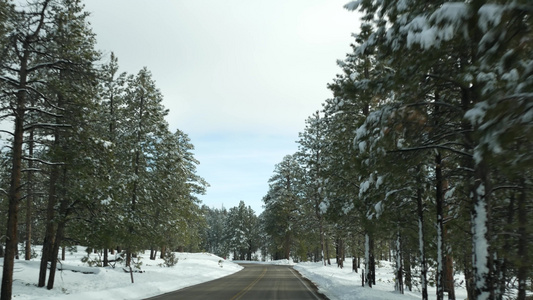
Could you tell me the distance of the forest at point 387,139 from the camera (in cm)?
542

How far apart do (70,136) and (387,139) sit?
11654mm

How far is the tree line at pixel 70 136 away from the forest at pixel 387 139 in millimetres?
79

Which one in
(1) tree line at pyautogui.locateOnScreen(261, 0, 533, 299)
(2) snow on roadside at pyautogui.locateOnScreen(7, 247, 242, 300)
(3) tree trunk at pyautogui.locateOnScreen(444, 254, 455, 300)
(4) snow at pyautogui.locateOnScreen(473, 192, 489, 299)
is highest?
(1) tree line at pyautogui.locateOnScreen(261, 0, 533, 299)

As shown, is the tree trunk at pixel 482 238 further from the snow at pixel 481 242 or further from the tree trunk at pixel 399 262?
the tree trunk at pixel 399 262

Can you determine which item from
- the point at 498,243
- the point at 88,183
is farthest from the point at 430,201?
the point at 88,183

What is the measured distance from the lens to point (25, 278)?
736 inches

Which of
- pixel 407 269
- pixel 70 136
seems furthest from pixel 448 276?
pixel 70 136

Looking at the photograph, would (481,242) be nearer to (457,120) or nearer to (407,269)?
(457,120)

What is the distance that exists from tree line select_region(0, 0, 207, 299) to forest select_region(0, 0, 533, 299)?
0.08 meters

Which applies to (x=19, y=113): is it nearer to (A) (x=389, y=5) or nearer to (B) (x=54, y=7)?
(B) (x=54, y=7)

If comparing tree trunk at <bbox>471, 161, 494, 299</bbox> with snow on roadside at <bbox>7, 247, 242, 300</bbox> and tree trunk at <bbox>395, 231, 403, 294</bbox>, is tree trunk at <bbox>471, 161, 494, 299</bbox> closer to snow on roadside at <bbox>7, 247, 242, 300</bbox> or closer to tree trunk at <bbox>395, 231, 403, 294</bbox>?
tree trunk at <bbox>395, 231, 403, 294</bbox>

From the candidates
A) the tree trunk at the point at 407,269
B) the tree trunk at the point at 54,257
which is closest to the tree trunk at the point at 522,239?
the tree trunk at the point at 407,269

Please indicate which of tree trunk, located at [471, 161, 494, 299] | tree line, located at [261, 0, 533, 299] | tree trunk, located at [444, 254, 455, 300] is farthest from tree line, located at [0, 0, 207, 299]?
tree trunk, located at [444, 254, 455, 300]

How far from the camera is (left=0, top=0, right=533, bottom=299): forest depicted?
542 cm
